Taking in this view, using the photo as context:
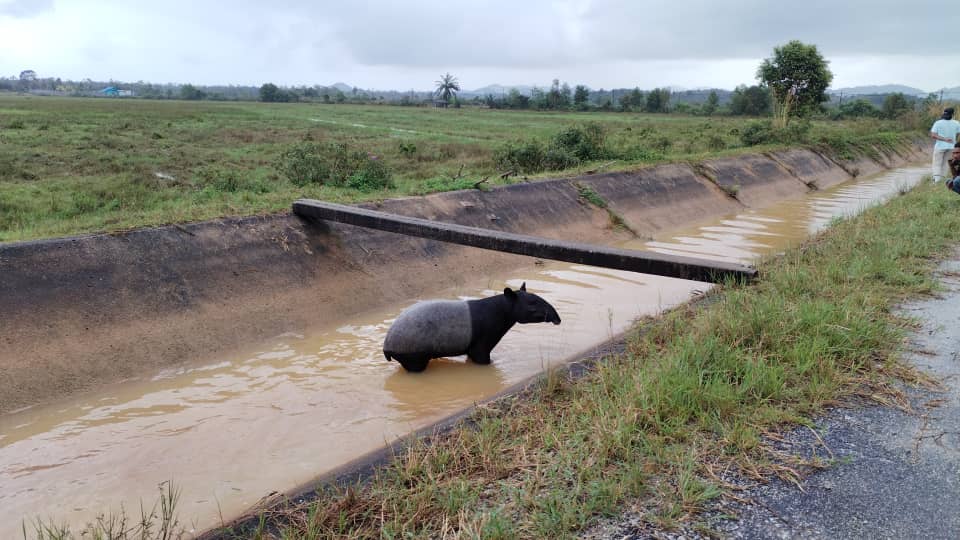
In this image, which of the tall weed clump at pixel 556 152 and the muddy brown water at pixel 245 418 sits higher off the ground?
the tall weed clump at pixel 556 152

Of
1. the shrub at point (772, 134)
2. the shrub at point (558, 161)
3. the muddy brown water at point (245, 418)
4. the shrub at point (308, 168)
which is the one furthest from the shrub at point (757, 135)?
the muddy brown water at point (245, 418)

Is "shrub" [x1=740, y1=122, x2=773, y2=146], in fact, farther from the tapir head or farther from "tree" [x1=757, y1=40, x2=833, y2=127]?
the tapir head

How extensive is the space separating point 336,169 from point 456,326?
7975mm

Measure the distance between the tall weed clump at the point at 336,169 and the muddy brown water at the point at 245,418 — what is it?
4685 mm

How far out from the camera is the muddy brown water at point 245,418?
4516 mm

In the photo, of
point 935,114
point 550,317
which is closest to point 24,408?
point 550,317

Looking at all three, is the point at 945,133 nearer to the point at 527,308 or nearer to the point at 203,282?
the point at 527,308

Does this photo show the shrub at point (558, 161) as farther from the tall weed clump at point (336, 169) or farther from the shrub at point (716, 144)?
the shrub at point (716, 144)

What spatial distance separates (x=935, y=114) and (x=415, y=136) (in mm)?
27757

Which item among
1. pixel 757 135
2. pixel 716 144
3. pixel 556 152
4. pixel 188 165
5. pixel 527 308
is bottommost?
pixel 527 308

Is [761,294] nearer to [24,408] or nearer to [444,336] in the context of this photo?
[444,336]

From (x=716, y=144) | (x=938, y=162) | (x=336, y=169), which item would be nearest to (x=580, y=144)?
(x=336, y=169)

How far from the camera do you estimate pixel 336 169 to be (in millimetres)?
13516

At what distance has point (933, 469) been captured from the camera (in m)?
3.49
